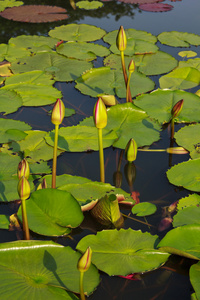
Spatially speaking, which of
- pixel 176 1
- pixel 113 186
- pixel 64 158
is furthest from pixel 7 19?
pixel 113 186

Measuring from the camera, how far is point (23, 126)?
→ 129 inches

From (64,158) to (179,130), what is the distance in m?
1.03

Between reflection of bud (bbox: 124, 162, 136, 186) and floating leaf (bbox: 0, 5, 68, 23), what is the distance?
3674 millimetres

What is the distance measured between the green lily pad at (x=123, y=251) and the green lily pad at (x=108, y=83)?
6.43ft

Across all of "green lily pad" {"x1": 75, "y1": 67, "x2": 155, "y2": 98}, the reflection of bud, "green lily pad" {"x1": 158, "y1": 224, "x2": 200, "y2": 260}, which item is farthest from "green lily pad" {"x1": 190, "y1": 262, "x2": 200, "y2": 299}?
"green lily pad" {"x1": 75, "y1": 67, "x2": 155, "y2": 98}

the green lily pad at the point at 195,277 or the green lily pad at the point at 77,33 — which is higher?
the green lily pad at the point at 77,33

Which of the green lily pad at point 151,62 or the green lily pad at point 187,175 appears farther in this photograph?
the green lily pad at point 151,62

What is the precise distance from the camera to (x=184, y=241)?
6.82 ft

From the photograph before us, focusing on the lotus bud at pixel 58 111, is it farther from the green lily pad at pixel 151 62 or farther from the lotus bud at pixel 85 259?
the green lily pad at pixel 151 62

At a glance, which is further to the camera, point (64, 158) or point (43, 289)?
point (64, 158)

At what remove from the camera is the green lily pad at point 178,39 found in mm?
5070

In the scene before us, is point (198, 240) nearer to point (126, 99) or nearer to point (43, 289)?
point (43, 289)

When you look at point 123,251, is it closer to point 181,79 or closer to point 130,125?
point 130,125

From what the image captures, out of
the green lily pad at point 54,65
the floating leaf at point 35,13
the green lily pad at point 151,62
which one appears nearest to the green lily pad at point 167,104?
the green lily pad at point 151,62
